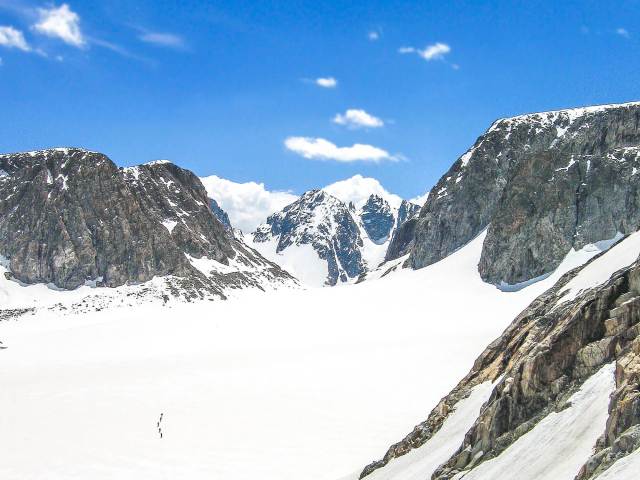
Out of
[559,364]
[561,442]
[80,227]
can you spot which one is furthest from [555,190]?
[561,442]

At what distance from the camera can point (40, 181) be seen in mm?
A: 115875

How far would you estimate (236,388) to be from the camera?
38781 millimetres

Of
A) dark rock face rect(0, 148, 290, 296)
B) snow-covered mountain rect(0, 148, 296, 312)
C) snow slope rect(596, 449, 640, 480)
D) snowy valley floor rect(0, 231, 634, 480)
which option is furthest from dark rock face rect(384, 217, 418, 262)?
snow slope rect(596, 449, 640, 480)

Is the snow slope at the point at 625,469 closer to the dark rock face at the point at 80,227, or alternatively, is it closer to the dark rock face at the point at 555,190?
the dark rock face at the point at 555,190

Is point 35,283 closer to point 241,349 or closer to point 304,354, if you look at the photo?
point 241,349

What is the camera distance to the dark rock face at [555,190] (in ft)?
276

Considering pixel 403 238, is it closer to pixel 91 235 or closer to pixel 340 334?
pixel 91 235

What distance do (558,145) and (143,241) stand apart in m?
72.7

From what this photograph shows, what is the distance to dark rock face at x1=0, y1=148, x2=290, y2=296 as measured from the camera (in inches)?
4230

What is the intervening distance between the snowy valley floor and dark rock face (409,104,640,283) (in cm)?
688

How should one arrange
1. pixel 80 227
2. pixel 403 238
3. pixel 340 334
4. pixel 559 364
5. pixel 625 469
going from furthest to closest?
pixel 403 238 → pixel 80 227 → pixel 340 334 → pixel 559 364 → pixel 625 469

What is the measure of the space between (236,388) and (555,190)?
63.3m

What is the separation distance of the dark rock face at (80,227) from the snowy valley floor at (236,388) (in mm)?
31111

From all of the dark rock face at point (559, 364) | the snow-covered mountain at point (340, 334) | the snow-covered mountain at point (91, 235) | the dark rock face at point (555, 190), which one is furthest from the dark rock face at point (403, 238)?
the dark rock face at point (559, 364)
